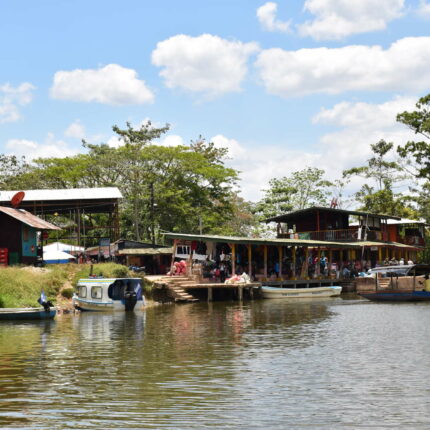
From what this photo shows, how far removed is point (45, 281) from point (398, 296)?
19.8m

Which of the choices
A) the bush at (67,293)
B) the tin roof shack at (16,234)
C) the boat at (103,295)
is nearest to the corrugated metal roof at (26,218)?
the tin roof shack at (16,234)

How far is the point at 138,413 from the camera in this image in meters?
11.7

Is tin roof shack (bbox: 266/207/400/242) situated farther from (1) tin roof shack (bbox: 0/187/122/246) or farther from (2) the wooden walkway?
(2) the wooden walkway

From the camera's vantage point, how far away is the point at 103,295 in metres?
34.3

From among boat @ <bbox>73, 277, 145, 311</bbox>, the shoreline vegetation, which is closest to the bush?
Answer: the shoreline vegetation

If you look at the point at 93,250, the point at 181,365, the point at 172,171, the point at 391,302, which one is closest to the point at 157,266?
the point at 93,250

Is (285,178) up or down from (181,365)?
up

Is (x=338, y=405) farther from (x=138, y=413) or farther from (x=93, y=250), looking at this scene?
(x=93, y=250)

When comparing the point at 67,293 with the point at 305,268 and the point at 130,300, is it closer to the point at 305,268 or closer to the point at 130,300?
the point at 130,300

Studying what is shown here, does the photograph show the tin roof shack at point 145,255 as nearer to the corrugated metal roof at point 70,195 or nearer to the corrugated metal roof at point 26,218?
the corrugated metal roof at point 70,195

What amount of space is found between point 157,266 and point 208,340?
32.6 meters

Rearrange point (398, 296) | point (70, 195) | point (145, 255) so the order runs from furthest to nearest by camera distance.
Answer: point (145, 255) < point (70, 195) < point (398, 296)

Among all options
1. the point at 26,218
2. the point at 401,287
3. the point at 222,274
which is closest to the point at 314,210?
the point at 222,274

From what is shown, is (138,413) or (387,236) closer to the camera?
(138,413)
